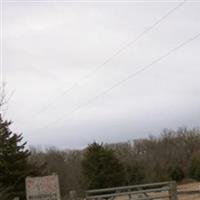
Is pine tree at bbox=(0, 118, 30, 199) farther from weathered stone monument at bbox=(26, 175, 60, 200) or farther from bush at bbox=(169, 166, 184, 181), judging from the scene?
bush at bbox=(169, 166, 184, 181)

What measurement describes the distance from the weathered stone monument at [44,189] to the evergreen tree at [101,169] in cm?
2395

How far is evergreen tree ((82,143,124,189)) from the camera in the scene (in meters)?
40.7

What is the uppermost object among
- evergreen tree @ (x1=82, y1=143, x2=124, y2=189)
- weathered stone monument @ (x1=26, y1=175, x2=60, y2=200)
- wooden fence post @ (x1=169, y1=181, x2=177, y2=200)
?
evergreen tree @ (x1=82, y1=143, x2=124, y2=189)

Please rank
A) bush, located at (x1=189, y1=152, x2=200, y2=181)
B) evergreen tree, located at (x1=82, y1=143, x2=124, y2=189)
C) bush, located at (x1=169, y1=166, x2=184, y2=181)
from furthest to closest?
bush, located at (x1=169, y1=166, x2=184, y2=181) → bush, located at (x1=189, y1=152, x2=200, y2=181) → evergreen tree, located at (x1=82, y1=143, x2=124, y2=189)

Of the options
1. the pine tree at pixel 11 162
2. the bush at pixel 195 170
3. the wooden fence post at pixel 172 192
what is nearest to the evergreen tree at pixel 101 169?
the pine tree at pixel 11 162

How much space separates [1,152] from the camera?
32375 mm

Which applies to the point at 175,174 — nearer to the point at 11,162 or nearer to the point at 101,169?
the point at 101,169

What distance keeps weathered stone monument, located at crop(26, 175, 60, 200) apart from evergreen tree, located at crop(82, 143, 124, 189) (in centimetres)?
2395

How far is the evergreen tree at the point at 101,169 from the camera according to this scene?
4069cm

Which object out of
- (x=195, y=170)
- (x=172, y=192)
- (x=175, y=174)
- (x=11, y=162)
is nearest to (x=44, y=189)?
(x=172, y=192)

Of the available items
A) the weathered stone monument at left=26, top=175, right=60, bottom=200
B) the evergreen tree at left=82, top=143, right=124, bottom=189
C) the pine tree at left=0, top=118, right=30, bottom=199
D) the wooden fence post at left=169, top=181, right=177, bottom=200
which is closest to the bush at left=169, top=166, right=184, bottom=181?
the evergreen tree at left=82, top=143, right=124, bottom=189

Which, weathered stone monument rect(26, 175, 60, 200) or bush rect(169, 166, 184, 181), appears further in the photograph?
bush rect(169, 166, 184, 181)

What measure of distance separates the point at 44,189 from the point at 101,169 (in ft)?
80.6

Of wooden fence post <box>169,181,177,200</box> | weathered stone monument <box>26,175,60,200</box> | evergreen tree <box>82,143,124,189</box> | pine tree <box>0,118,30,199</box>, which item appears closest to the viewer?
weathered stone monument <box>26,175,60,200</box>
